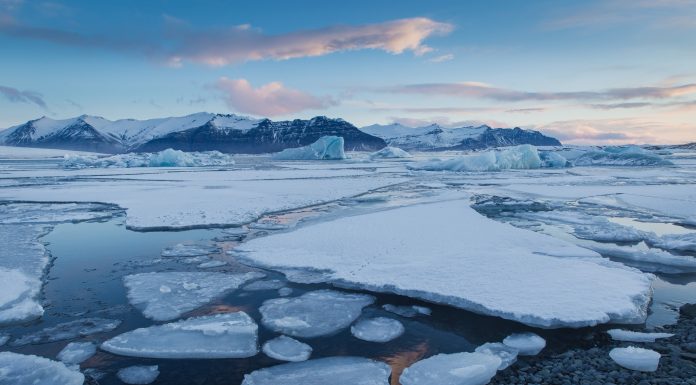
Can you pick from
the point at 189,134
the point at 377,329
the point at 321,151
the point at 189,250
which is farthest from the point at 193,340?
the point at 189,134

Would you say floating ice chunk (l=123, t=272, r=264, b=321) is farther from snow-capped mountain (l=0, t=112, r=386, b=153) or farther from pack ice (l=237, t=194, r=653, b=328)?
snow-capped mountain (l=0, t=112, r=386, b=153)

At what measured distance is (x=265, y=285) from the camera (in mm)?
5750

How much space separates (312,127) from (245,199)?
143 meters

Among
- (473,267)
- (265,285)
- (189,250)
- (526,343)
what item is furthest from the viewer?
(189,250)

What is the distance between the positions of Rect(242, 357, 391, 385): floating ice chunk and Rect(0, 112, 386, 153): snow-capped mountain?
5573 inches

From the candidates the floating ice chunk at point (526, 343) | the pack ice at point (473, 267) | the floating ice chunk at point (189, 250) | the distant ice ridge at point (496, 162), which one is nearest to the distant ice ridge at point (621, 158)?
the distant ice ridge at point (496, 162)

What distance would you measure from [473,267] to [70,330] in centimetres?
464

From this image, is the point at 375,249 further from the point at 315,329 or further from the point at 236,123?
the point at 236,123

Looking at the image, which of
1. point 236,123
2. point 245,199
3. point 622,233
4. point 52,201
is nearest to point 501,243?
point 622,233

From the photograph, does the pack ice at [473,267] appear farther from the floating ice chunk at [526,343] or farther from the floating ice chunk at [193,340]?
the floating ice chunk at [193,340]

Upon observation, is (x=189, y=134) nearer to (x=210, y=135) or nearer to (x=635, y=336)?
(x=210, y=135)

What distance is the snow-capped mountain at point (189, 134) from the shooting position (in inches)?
5797

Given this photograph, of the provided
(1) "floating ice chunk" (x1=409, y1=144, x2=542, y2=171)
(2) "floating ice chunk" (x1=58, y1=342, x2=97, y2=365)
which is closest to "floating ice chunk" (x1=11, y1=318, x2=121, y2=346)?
(2) "floating ice chunk" (x1=58, y1=342, x2=97, y2=365)

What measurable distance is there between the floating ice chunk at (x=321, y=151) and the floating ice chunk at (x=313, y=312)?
4935 centimetres
